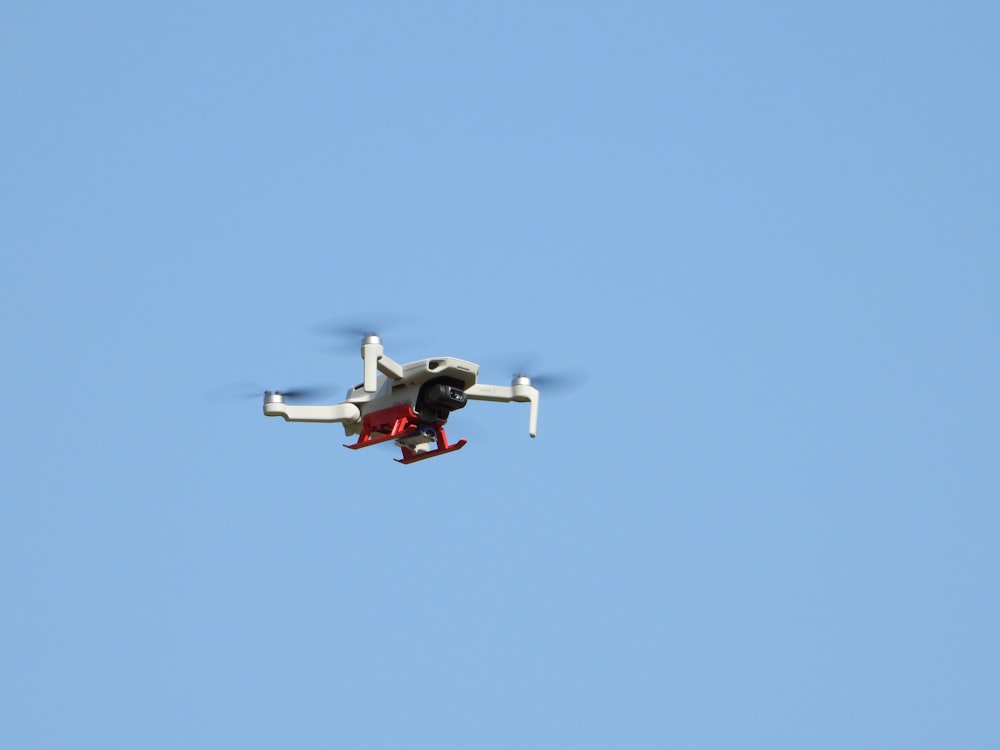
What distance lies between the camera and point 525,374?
6425cm

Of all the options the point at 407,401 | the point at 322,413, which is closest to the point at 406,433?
the point at 407,401

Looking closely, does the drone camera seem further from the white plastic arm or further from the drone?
the white plastic arm

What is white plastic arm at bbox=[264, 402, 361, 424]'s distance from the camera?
62.9 metres

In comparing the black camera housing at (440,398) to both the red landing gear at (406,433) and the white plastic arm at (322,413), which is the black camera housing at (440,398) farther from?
the white plastic arm at (322,413)

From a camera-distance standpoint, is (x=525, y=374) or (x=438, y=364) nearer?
(x=438, y=364)

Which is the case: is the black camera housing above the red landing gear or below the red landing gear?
above

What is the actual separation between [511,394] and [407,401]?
3.59 metres

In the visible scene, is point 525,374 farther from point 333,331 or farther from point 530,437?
point 333,331

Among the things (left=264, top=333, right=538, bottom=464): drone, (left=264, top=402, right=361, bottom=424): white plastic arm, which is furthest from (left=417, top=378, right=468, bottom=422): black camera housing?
(left=264, top=402, right=361, bottom=424): white plastic arm

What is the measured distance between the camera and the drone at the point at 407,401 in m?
60.3

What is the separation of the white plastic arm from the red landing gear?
41cm

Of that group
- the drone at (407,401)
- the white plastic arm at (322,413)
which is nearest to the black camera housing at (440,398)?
the drone at (407,401)

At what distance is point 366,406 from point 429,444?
6.64 ft

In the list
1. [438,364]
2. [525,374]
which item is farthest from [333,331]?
[525,374]
